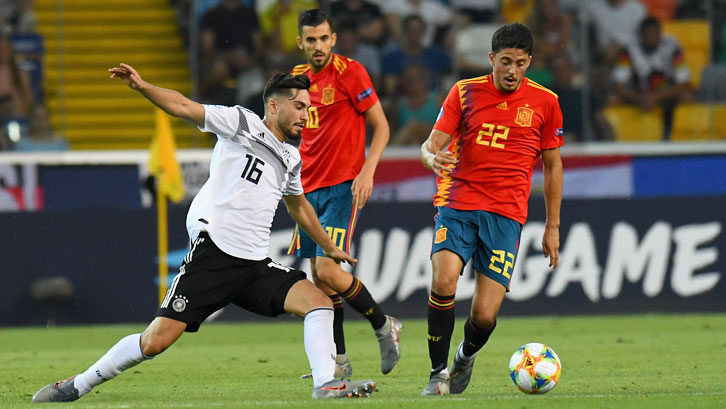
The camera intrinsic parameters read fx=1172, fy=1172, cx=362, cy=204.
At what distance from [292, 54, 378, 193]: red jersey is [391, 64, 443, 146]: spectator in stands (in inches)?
274

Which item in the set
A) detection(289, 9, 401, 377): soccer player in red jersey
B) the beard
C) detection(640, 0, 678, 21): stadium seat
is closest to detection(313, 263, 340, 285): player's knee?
detection(289, 9, 401, 377): soccer player in red jersey

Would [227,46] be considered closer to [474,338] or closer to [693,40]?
[693,40]

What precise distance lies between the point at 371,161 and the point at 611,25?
30.4 ft

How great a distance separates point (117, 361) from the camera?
6250mm

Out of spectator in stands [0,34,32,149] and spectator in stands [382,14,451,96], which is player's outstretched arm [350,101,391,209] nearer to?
spectator in stands [382,14,451,96]

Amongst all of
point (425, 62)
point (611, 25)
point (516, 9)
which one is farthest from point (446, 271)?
point (611, 25)

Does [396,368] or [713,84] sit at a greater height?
[713,84]

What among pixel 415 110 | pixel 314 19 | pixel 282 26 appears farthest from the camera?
pixel 282 26

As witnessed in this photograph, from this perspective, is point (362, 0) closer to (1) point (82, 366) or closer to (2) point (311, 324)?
(1) point (82, 366)

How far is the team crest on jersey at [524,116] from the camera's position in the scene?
7082mm

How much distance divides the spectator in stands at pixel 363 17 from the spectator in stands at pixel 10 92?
419cm

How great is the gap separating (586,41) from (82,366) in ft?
30.4

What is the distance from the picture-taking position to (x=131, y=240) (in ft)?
44.5

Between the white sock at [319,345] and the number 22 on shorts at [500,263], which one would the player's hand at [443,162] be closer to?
the number 22 on shorts at [500,263]
